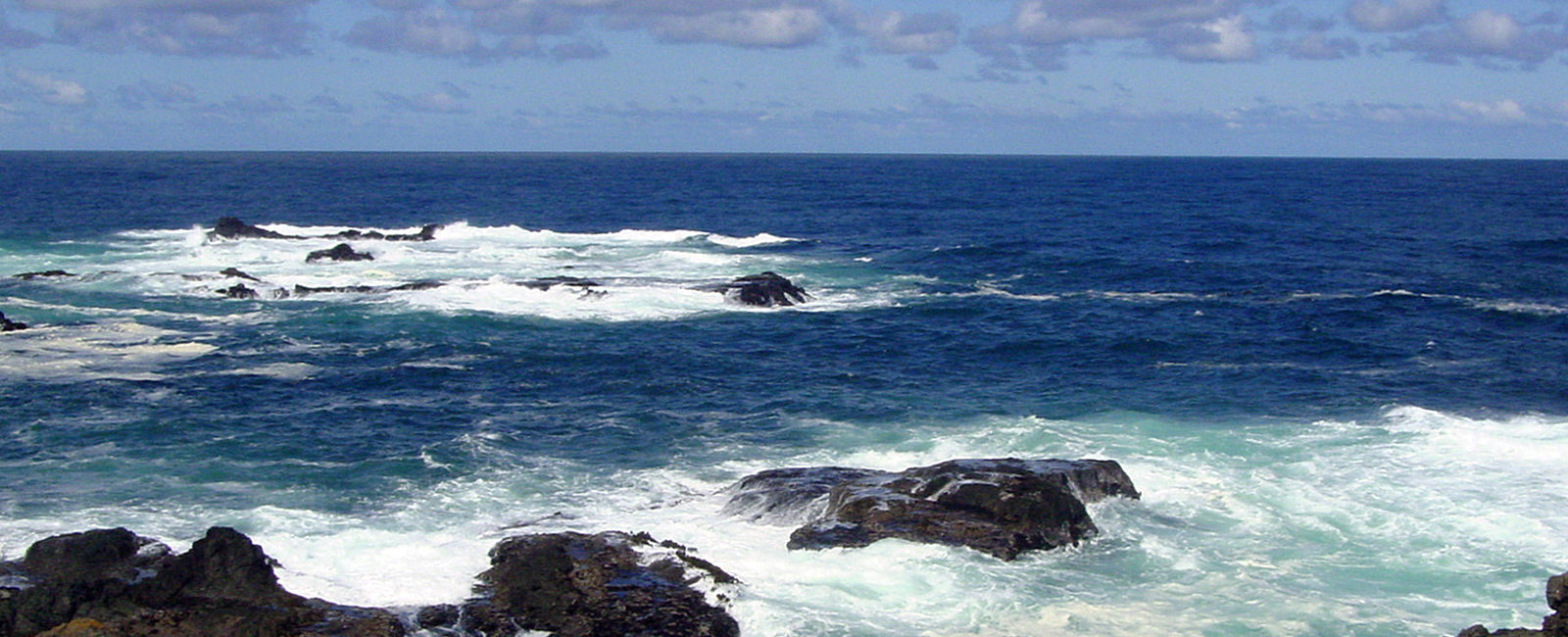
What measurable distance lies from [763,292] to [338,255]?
2240cm

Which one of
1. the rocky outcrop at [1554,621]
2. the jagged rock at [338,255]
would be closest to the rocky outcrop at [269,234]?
the jagged rock at [338,255]

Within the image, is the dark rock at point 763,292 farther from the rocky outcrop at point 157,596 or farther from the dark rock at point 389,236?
the rocky outcrop at point 157,596

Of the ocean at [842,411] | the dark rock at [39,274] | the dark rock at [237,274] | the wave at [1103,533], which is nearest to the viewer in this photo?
Result: the wave at [1103,533]

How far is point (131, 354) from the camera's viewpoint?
126 feet

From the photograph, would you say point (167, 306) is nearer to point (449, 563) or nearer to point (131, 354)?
point (131, 354)

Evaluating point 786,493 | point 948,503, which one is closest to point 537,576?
point 786,493

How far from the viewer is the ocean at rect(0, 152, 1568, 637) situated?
69.9ft

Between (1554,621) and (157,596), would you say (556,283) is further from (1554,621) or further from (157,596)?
(1554,621)

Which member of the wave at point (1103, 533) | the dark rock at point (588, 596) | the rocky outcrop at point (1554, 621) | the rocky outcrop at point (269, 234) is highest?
the rocky outcrop at point (269, 234)

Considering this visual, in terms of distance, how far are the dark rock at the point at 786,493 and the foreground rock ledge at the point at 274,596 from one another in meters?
3.28

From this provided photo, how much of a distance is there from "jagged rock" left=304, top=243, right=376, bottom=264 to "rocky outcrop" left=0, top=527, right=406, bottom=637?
41.5 m

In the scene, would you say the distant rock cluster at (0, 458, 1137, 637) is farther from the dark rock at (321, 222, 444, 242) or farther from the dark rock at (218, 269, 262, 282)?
the dark rock at (321, 222, 444, 242)

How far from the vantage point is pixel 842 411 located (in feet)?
109

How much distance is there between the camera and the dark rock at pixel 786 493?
2370 cm
